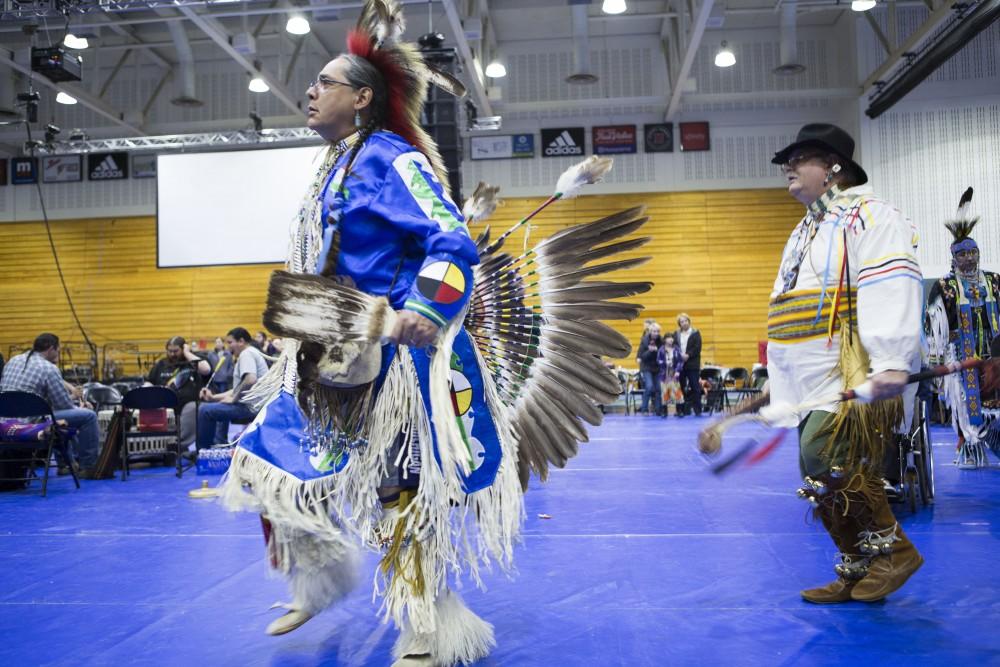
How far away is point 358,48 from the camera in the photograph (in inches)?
76.6

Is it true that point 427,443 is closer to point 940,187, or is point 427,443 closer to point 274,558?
point 274,558

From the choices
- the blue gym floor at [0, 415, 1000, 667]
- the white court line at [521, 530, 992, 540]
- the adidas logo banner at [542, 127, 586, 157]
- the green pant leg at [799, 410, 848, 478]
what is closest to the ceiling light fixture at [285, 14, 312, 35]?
the adidas logo banner at [542, 127, 586, 157]

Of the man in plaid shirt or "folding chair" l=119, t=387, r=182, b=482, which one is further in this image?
"folding chair" l=119, t=387, r=182, b=482

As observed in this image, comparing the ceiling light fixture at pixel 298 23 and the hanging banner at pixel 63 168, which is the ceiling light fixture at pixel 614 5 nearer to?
the ceiling light fixture at pixel 298 23

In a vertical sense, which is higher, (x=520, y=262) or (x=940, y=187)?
(x=940, y=187)

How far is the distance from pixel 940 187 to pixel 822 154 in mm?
11941

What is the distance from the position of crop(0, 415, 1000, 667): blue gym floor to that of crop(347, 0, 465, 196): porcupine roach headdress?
1.24 metres

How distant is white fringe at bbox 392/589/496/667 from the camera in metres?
1.79

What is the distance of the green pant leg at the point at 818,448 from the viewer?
222 cm

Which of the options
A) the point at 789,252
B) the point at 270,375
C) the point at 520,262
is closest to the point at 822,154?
the point at 789,252

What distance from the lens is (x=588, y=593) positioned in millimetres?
2436

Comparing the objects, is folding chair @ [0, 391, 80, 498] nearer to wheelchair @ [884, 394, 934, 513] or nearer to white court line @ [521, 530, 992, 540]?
white court line @ [521, 530, 992, 540]

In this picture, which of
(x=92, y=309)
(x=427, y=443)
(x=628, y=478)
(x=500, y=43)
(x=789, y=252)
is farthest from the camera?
(x=92, y=309)

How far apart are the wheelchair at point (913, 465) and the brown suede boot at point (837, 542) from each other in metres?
A: 1.30
